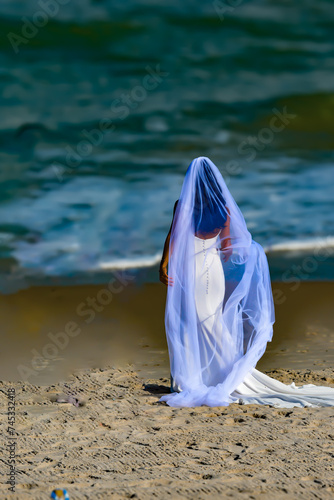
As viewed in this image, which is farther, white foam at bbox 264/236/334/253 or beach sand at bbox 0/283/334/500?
white foam at bbox 264/236/334/253

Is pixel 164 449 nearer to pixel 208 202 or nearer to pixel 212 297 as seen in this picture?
pixel 212 297

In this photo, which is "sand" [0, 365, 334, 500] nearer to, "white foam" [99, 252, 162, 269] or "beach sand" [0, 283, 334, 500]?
"beach sand" [0, 283, 334, 500]

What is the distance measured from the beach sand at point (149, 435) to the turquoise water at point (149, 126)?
24.7 feet

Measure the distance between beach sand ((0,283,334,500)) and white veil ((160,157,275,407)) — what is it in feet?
1.32

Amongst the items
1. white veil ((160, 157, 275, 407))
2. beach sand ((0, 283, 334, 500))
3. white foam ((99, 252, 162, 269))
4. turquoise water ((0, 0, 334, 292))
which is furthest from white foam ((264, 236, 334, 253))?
white veil ((160, 157, 275, 407))

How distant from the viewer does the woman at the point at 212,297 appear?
179 inches

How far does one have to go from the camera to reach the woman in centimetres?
455

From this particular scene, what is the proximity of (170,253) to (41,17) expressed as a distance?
9.15 m

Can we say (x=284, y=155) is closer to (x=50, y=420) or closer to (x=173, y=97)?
(x=173, y=97)

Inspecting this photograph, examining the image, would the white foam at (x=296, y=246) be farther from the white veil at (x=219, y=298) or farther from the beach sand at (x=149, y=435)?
the white veil at (x=219, y=298)

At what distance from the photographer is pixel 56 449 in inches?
136

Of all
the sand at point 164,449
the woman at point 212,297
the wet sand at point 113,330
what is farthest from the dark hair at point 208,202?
the wet sand at point 113,330

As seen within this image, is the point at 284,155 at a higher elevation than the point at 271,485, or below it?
higher

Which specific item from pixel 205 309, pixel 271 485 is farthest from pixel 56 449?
pixel 205 309
